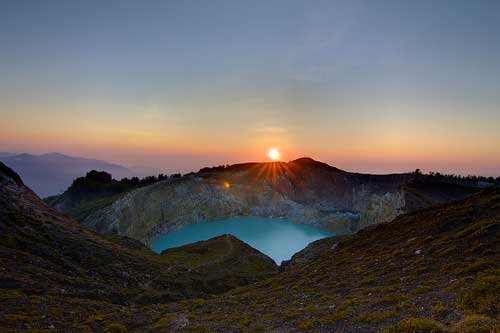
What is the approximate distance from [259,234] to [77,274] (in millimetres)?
88245

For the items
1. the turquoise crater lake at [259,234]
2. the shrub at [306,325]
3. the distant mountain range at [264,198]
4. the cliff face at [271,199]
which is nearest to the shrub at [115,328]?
the shrub at [306,325]

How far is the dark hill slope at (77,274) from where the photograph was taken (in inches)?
1105

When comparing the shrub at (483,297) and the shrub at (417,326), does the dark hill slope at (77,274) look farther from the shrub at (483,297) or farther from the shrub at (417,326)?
the shrub at (483,297)

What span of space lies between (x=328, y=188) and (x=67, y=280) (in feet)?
435

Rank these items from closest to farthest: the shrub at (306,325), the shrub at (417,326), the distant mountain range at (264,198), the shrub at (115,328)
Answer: the shrub at (417,326), the shrub at (306,325), the shrub at (115,328), the distant mountain range at (264,198)

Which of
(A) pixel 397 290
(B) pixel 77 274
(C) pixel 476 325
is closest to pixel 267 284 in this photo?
(A) pixel 397 290

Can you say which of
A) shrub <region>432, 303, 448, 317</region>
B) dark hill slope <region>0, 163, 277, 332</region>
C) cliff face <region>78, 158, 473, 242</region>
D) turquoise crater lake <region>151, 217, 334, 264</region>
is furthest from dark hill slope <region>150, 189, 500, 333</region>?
cliff face <region>78, 158, 473, 242</region>

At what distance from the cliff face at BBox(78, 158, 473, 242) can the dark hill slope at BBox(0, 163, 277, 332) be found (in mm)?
41929

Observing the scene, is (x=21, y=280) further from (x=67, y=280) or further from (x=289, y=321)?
(x=289, y=321)

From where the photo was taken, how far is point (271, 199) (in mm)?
148000

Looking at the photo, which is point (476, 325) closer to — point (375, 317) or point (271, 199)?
point (375, 317)

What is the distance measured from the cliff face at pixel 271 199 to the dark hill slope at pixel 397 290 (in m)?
67.3

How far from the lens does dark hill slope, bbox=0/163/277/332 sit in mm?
28062

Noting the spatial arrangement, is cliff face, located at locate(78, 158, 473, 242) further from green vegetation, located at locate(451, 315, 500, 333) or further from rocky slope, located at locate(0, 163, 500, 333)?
green vegetation, located at locate(451, 315, 500, 333)
